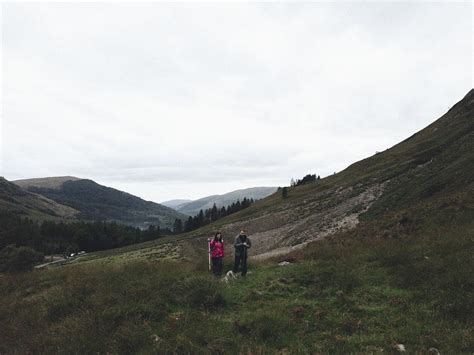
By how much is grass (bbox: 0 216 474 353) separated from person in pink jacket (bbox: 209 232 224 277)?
1.94m

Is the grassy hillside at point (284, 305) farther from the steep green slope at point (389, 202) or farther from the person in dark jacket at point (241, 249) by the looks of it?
the steep green slope at point (389, 202)

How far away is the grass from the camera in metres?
10.2

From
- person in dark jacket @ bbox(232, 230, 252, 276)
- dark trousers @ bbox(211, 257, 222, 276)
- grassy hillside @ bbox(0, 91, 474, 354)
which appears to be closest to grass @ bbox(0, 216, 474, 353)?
grassy hillside @ bbox(0, 91, 474, 354)

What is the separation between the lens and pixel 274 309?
12.7 metres

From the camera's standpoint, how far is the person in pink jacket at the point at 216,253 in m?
19.7

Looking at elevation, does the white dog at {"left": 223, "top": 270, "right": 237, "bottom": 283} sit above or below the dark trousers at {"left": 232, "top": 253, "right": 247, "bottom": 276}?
below

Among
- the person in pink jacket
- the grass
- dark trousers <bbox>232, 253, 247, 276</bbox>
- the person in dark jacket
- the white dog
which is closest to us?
the grass

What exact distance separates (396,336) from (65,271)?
22151 millimetres

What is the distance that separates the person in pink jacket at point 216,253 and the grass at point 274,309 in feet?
6.38

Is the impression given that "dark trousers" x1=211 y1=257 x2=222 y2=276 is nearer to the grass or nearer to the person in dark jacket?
the person in dark jacket

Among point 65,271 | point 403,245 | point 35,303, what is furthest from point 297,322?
point 65,271

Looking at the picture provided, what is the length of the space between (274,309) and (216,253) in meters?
7.47

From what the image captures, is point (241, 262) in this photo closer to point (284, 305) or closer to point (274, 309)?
point (284, 305)

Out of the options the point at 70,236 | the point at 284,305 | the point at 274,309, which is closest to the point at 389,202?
the point at 284,305
